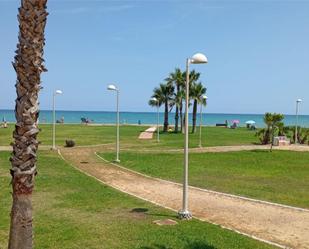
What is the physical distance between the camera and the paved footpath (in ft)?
34.9

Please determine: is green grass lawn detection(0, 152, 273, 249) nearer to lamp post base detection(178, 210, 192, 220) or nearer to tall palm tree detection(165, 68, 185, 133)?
lamp post base detection(178, 210, 192, 220)

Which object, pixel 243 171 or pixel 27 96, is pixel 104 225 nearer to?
pixel 27 96

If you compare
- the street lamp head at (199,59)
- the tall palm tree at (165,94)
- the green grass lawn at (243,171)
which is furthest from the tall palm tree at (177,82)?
the street lamp head at (199,59)

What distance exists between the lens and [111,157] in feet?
87.3

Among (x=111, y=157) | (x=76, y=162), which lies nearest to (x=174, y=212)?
(x=76, y=162)

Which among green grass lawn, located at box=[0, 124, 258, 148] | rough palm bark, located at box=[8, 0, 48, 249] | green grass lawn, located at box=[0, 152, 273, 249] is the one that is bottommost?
green grass lawn, located at box=[0, 152, 273, 249]

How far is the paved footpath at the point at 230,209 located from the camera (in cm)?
1062

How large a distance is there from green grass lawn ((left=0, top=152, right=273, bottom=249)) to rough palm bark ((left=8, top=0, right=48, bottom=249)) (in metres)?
3.15

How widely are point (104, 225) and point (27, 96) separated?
555cm

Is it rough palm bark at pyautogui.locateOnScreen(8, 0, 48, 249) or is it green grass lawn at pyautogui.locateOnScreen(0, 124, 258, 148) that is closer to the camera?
rough palm bark at pyautogui.locateOnScreen(8, 0, 48, 249)

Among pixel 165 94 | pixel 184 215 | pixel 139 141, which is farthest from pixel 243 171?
pixel 165 94

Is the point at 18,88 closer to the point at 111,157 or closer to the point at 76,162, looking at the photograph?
the point at 76,162

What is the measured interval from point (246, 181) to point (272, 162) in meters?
7.60

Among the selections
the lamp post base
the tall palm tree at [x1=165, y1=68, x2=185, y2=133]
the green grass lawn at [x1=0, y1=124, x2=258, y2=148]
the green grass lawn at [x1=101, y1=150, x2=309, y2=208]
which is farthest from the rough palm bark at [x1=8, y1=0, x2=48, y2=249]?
the tall palm tree at [x1=165, y1=68, x2=185, y2=133]
